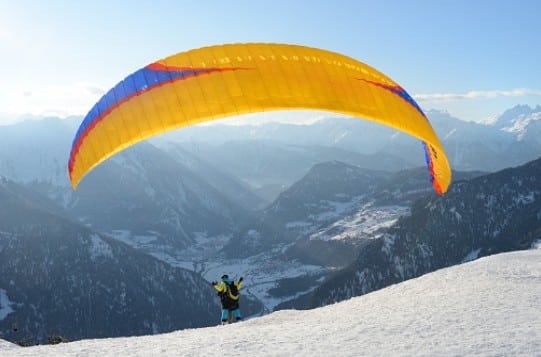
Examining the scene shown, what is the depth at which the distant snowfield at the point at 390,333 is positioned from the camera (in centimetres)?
1194

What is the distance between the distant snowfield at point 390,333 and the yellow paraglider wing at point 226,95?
17.2ft

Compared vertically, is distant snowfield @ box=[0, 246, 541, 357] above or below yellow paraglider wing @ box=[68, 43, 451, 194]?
below

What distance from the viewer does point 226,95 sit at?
51.1ft

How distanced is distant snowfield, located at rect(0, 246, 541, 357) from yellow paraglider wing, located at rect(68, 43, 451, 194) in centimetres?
523

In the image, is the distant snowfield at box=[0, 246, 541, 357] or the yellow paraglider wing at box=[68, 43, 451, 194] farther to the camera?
the yellow paraglider wing at box=[68, 43, 451, 194]

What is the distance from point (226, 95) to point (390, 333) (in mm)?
8511

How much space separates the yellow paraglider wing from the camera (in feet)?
50.8

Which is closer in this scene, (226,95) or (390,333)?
(390,333)

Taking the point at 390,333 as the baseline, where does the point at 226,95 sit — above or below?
above

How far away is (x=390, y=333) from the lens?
13.2 m

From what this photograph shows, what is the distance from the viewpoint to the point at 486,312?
48.7 feet

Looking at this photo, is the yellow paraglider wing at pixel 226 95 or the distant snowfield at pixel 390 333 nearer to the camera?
the distant snowfield at pixel 390 333

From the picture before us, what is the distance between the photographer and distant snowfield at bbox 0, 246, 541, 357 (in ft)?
39.2

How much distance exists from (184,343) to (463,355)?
7152 millimetres
